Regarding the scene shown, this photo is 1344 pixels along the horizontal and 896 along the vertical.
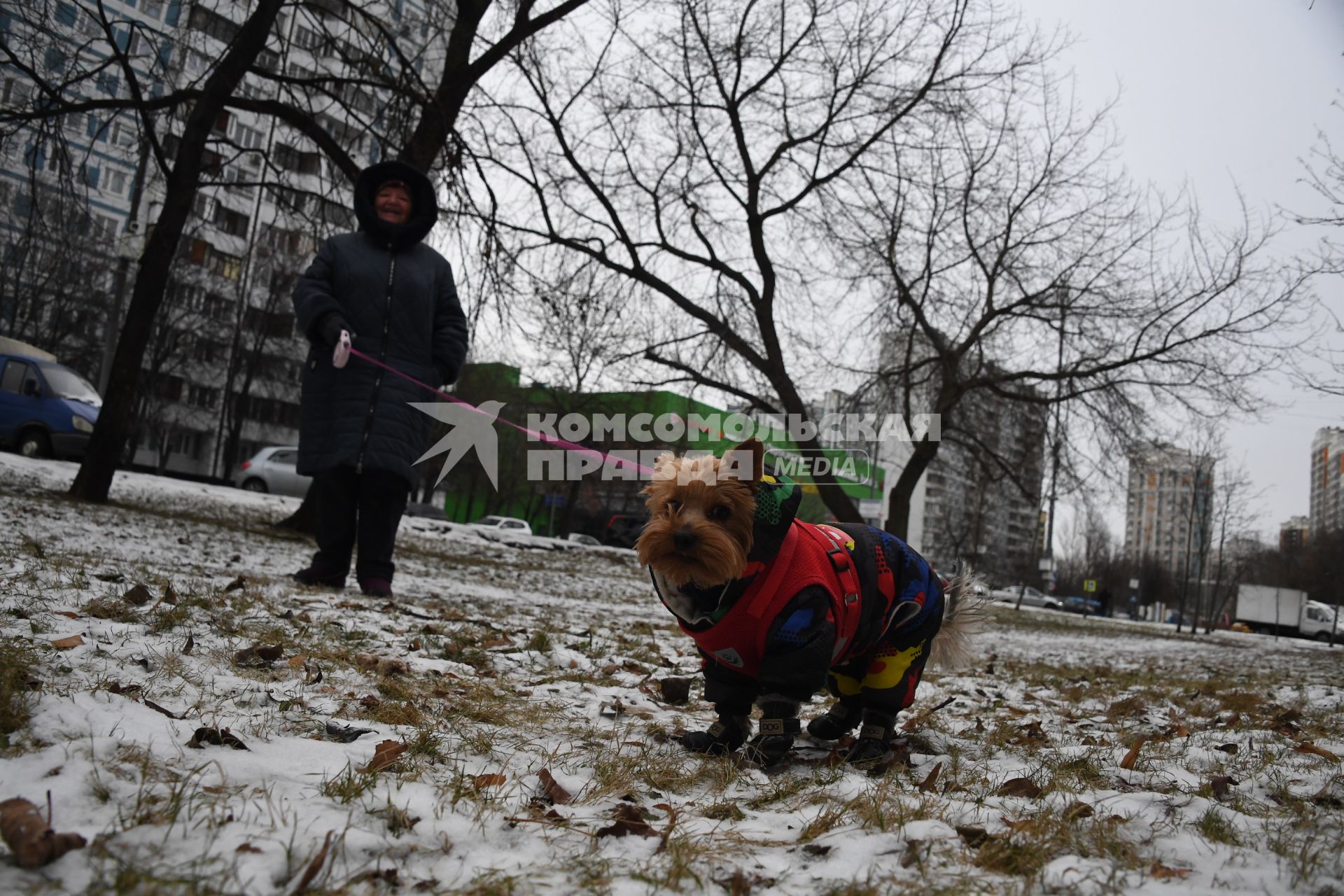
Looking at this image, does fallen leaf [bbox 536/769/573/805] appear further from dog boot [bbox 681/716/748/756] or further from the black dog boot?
the black dog boot

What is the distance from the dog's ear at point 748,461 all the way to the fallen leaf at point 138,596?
2843 mm

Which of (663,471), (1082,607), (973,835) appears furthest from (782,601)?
(1082,607)

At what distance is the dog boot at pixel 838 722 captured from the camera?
3.61 meters

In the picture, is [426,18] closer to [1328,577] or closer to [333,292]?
[333,292]

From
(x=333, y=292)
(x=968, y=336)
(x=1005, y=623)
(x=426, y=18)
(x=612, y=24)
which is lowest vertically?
(x=1005, y=623)

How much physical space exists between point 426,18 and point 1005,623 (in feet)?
53.6

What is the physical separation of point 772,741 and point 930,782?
50cm

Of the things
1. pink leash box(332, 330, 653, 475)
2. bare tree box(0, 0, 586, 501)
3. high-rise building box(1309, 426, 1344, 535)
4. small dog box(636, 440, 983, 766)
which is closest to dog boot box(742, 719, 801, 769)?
small dog box(636, 440, 983, 766)

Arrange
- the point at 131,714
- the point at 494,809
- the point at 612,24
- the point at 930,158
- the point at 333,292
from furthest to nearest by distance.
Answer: the point at 930,158 < the point at 612,24 < the point at 333,292 < the point at 131,714 < the point at 494,809

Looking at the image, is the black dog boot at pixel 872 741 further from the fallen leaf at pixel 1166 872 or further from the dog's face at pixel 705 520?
the fallen leaf at pixel 1166 872

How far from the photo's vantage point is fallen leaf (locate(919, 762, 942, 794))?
268 centimetres

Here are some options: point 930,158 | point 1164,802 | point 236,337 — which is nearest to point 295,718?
point 1164,802

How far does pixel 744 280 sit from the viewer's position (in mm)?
14602

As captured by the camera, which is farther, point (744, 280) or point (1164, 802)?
point (744, 280)
